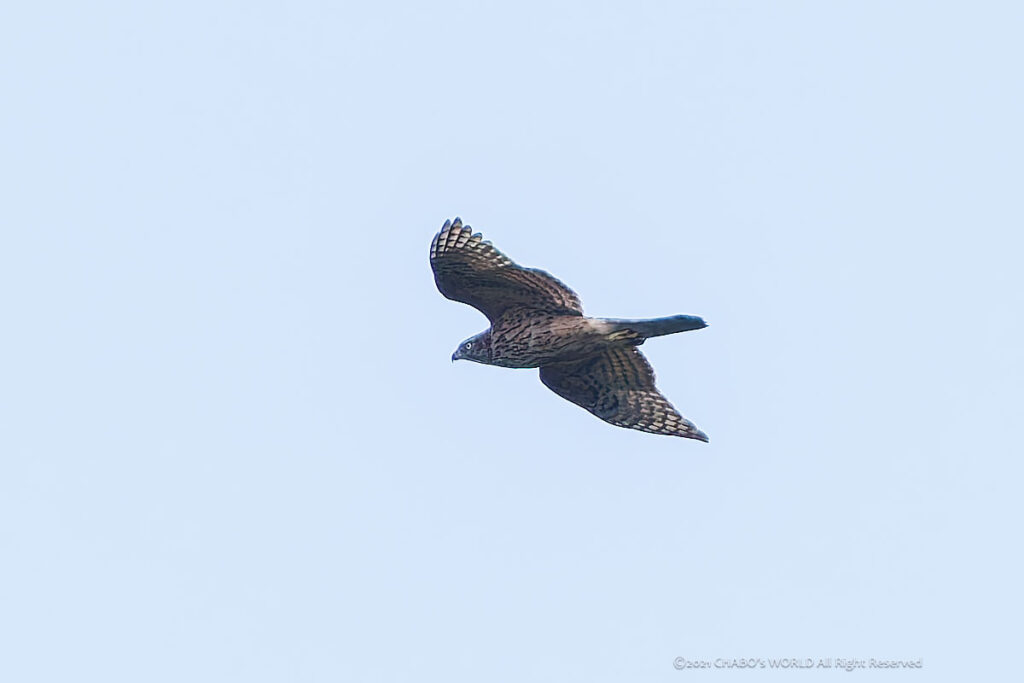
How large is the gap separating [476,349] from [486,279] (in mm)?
1311

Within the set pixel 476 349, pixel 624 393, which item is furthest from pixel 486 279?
pixel 624 393

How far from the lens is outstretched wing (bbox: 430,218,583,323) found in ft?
57.6

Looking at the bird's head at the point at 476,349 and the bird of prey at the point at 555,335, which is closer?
the bird of prey at the point at 555,335

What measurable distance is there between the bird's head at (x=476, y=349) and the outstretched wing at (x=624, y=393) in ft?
2.71

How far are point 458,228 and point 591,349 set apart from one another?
2.19m

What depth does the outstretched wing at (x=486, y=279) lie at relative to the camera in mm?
17562

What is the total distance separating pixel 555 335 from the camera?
18.2 metres

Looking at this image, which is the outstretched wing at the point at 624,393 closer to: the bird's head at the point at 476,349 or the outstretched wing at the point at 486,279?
the bird's head at the point at 476,349

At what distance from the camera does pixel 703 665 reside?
1753 centimetres

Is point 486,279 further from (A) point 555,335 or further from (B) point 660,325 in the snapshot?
(B) point 660,325

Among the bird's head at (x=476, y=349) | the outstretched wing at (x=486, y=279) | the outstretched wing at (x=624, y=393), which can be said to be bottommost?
the outstretched wing at (x=624, y=393)

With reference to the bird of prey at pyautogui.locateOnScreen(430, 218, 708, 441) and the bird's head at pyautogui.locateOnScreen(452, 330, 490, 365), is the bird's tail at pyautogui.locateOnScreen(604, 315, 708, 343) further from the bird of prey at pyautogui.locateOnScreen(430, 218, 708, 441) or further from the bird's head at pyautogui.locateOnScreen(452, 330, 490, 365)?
the bird's head at pyautogui.locateOnScreen(452, 330, 490, 365)

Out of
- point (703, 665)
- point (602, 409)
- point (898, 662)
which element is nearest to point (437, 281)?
point (602, 409)

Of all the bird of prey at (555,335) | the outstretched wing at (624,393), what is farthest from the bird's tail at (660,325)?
the outstretched wing at (624,393)
